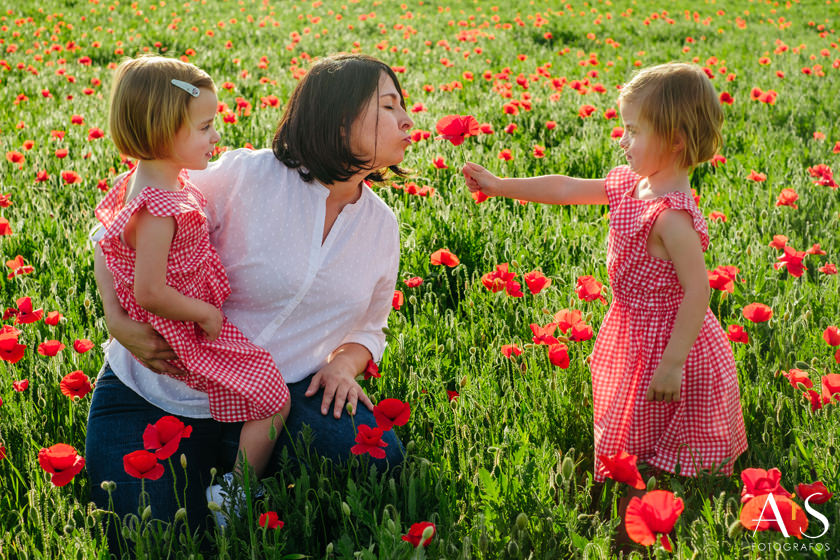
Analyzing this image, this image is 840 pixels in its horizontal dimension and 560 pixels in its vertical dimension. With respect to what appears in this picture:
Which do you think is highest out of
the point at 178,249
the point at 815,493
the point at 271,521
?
the point at 178,249

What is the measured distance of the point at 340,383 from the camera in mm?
2354

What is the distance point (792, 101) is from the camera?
6516 millimetres

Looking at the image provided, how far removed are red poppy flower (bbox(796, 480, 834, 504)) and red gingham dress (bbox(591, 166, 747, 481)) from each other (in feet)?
1.04

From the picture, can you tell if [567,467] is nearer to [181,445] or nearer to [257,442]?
[257,442]

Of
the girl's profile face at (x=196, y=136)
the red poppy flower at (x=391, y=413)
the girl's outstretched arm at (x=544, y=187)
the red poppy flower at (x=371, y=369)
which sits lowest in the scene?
the red poppy flower at (x=371, y=369)

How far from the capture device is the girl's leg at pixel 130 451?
2.08 metres

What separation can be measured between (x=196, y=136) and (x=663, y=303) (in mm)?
1416

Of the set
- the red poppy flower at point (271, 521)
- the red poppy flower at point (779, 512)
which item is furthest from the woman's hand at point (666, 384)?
the red poppy flower at point (271, 521)

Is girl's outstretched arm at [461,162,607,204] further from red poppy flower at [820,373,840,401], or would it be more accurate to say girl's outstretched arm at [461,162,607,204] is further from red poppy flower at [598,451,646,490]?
red poppy flower at [598,451,646,490]

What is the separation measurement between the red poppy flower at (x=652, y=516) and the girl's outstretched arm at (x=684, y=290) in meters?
0.68

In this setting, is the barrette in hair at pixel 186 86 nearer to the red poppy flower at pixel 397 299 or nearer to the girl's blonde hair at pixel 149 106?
the girl's blonde hair at pixel 149 106

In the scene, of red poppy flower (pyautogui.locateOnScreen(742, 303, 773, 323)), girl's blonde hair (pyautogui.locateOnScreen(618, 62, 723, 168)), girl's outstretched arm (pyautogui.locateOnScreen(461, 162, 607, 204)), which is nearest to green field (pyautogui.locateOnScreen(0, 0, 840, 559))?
red poppy flower (pyautogui.locateOnScreen(742, 303, 773, 323))

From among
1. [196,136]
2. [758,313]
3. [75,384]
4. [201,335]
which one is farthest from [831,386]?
[75,384]

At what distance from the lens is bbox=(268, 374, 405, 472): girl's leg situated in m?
2.22
